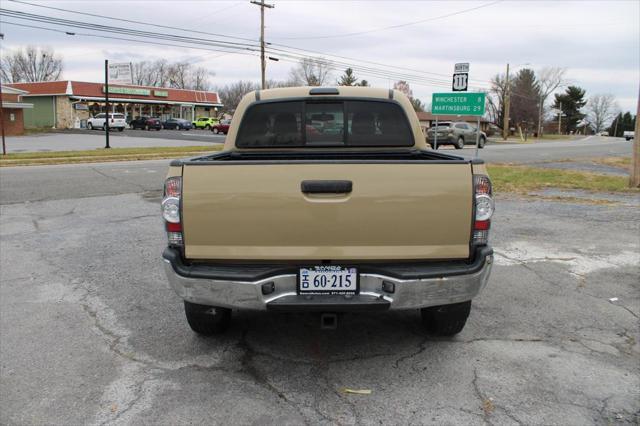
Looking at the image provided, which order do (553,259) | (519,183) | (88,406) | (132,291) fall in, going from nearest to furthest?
(88,406) → (132,291) → (553,259) → (519,183)

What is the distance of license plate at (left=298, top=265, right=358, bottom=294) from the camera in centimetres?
328

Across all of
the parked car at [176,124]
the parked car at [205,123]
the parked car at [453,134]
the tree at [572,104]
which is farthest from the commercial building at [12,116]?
the tree at [572,104]

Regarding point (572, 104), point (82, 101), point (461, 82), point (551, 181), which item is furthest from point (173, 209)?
point (572, 104)

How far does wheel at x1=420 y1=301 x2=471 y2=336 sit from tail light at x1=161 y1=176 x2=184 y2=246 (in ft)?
6.44

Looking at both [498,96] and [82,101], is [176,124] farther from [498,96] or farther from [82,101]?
[498,96]

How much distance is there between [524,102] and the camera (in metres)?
90.6

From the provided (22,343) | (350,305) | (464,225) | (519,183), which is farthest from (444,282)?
(519,183)

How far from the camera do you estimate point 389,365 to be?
3.72 metres

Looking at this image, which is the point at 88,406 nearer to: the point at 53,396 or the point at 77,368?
the point at 53,396

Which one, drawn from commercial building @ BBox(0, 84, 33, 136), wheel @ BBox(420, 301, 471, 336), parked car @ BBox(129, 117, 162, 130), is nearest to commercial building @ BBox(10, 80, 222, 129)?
parked car @ BBox(129, 117, 162, 130)

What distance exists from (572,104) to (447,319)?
389ft

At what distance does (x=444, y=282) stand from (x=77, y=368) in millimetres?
2584

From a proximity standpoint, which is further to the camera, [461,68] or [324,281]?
[461,68]

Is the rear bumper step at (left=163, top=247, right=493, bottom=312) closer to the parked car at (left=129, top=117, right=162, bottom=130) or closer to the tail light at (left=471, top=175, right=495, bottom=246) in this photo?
the tail light at (left=471, top=175, right=495, bottom=246)
